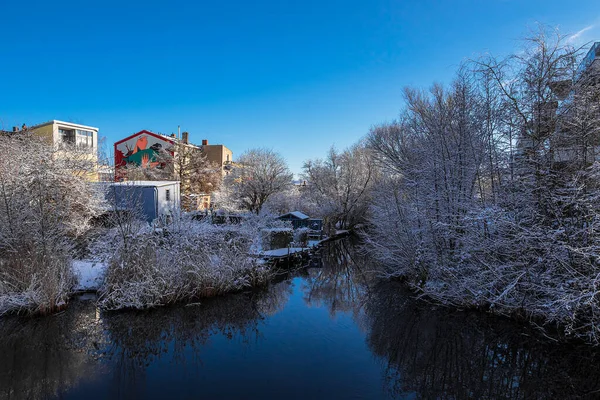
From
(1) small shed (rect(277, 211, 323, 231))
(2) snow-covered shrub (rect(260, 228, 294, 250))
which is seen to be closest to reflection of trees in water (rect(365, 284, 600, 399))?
(2) snow-covered shrub (rect(260, 228, 294, 250))

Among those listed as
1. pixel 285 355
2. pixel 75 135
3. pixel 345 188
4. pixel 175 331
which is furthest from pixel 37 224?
pixel 345 188

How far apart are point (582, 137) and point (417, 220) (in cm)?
529

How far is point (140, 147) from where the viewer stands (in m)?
37.8

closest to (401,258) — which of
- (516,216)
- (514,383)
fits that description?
(516,216)

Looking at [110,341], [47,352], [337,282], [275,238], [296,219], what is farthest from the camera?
[296,219]

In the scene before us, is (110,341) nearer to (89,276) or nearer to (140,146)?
(89,276)

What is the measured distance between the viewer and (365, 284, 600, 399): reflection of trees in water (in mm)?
6008

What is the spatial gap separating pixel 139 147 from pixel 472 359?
125 ft

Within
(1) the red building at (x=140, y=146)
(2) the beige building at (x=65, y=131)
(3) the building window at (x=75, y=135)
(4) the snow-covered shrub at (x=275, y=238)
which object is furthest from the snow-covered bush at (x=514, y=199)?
(1) the red building at (x=140, y=146)

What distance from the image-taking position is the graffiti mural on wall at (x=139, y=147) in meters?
36.7

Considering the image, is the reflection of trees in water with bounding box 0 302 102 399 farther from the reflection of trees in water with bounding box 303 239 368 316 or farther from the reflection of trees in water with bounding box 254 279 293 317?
the reflection of trees in water with bounding box 303 239 368 316

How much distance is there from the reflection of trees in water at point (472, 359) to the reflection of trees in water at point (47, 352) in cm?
581

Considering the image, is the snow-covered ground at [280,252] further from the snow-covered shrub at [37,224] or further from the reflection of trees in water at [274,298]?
the snow-covered shrub at [37,224]

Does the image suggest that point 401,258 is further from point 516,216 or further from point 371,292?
point 516,216
